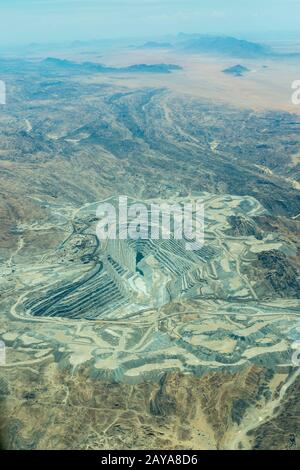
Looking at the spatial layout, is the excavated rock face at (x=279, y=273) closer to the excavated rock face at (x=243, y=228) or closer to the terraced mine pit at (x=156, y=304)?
the terraced mine pit at (x=156, y=304)

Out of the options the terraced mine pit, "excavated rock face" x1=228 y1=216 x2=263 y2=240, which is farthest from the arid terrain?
"excavated rock face" x1=228 y1=216 x2=263 y2=240

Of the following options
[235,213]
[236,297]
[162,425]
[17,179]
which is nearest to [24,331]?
[162,425]

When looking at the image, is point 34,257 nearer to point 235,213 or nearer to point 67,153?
point 235,213

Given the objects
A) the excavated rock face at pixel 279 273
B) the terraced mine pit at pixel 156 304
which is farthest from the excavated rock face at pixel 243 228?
the excavated rock face at pixel 279 273

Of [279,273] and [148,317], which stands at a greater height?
[279,273]

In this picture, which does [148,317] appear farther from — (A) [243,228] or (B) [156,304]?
(A) [243,228]

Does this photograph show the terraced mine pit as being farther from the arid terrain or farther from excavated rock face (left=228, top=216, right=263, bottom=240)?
excavated rock face (left=228, top=216, right=263, bottom=240)

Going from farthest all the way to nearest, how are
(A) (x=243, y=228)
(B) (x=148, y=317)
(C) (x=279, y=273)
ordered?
(A) (x=243, y=228) → (C) (x=279, y=273) → (B) (x=148, y=317)

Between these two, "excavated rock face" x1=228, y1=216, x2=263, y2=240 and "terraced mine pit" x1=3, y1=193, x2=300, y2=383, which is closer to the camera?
"terraced mine pit" x1=3, y1=193, x2=300, y2=383

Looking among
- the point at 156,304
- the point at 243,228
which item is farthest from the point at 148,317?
the point at 243,228

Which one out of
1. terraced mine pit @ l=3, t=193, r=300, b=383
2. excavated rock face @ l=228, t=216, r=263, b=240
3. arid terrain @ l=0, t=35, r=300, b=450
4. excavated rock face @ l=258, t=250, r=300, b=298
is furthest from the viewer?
excavated rock face @ l=228, t=216, r=263, b=240

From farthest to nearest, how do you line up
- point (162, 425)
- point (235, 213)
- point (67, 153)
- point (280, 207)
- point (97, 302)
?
point (67, 153) → point (280, 207) → point (235, 213) → point (97, 302) → point (162, 425)
